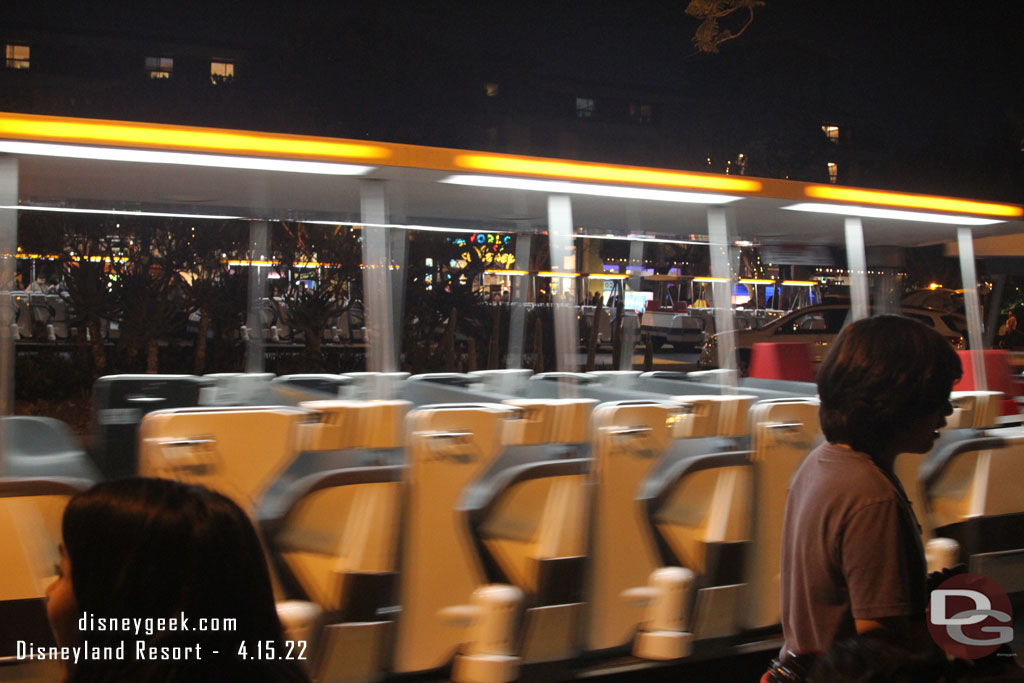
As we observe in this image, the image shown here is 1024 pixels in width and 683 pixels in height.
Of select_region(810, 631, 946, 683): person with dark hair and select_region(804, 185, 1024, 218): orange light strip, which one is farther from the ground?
select_region(804, 185, 1024, 218): orange light strip

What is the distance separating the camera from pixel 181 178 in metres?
3.99

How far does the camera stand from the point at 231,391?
5.61 meters

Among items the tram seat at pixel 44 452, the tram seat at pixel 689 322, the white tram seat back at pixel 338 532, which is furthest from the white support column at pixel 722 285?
the tram seat at pixel 44 452

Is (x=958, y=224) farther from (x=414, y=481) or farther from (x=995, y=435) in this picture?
(x=414, y=481)

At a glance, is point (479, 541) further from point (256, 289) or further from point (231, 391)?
point (256, 289)

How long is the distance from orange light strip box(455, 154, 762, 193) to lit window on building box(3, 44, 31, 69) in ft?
175

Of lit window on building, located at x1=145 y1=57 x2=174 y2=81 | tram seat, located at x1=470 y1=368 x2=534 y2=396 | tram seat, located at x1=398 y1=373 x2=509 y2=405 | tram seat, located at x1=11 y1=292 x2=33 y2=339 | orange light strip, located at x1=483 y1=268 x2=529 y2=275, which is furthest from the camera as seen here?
lit window on building, located at x1=145 y1=57 x2=174 y2=81

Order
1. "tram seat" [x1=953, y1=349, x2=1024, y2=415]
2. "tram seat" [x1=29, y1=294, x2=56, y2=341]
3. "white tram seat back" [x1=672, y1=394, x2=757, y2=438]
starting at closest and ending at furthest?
"white tram seat back" [x1=672, y1=394, x2=757, y2=438]
"tram seat" [x1=953, y1=349, x2=1024, y2=415]
"tram seat" [x1=29, y1=294, x2=56, y2=341]

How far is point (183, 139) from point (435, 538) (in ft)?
5.73

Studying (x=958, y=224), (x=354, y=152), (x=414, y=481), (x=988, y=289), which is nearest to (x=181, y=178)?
(x=354, y=152)

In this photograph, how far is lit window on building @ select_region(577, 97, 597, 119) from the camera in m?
57.3

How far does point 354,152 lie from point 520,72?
41.8 meters

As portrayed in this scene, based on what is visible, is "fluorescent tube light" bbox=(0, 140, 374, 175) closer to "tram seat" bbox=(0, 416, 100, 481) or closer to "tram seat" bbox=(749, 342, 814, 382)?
"tram seat" bbox=(0, 416, 100, 481)

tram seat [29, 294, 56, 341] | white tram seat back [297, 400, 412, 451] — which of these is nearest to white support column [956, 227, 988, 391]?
white tram seat back [297, 400, 412, 451]
